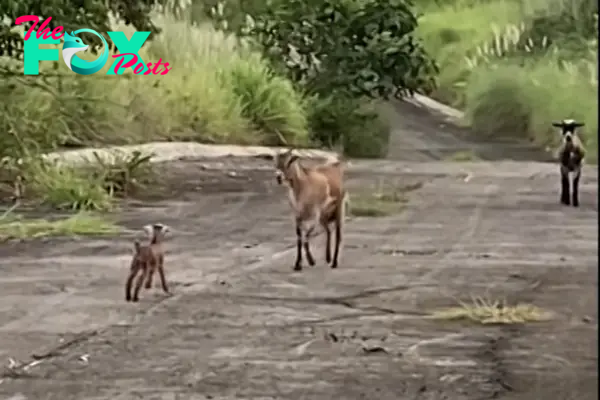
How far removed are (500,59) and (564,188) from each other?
13cm

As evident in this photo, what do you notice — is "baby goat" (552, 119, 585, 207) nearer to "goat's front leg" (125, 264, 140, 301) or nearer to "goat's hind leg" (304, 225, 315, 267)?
"goat's hind leg" (304, 225, 315, 267)

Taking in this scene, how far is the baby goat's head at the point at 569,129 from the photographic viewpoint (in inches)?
40.2

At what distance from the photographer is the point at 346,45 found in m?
1.09

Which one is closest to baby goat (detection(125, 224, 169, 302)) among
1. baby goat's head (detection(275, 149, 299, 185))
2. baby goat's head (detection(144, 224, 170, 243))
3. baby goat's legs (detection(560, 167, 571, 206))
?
baby goat's head (detection(144, 224, 170, 243))

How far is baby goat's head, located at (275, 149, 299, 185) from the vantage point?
1.10 metres

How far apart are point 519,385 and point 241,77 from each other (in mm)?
375

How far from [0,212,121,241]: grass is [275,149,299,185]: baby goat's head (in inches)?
6.2

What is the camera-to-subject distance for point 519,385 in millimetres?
1029

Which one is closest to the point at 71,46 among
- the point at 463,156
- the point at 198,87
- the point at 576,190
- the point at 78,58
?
the point at 78,58

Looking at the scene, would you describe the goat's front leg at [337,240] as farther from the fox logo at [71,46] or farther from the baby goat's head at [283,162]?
the fox logo at [71,46]

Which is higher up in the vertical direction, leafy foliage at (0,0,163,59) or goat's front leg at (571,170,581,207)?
leafy foliage at (0,0,163,59)

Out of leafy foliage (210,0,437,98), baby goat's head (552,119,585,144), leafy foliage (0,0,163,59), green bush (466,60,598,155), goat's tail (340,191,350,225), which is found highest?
leafy foliage (0,0,163,59)

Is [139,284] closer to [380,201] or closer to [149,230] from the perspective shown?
[149,230]

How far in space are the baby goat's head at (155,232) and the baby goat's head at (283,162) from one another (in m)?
0.12
